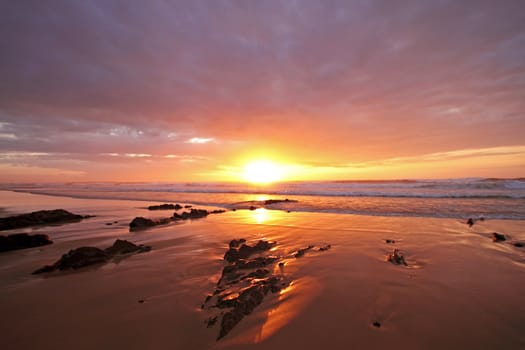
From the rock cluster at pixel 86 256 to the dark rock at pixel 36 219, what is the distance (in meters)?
6.32

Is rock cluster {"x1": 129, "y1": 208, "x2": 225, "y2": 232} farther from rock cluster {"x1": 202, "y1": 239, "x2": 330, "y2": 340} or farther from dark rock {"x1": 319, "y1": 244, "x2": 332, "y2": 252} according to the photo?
dark rock {"x1": 319, "y1": 244, "x2": 332, "y2": 252}

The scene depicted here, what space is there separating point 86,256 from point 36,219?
22.9 ft

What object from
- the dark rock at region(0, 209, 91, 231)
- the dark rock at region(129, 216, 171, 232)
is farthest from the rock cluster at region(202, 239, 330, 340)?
the dark rock at region(0, 209, 91, 231)

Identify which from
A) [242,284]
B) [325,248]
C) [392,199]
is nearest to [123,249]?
[242,284]

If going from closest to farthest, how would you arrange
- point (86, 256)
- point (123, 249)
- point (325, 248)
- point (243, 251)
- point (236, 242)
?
1. point (86, 256)
2. point (243, 251)
3. point (123, 249)
4. point (325, 248)
5. point (236, 242)

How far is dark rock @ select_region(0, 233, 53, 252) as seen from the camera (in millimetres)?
5598

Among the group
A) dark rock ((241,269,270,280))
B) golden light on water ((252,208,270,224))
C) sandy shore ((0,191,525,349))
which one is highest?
golden light on water ((252,208,270,224))

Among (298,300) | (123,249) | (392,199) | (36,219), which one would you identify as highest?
(392,199)

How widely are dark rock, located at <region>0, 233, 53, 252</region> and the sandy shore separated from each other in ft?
1.35

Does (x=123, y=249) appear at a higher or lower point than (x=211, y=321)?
higher

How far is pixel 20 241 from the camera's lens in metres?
5.77

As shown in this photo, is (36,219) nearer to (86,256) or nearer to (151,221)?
(151,221)

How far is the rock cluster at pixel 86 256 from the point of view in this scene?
438 cm

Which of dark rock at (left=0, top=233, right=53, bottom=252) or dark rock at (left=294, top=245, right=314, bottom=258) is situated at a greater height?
dark rock at (left=0, top=233, right=53, bottom=252)
